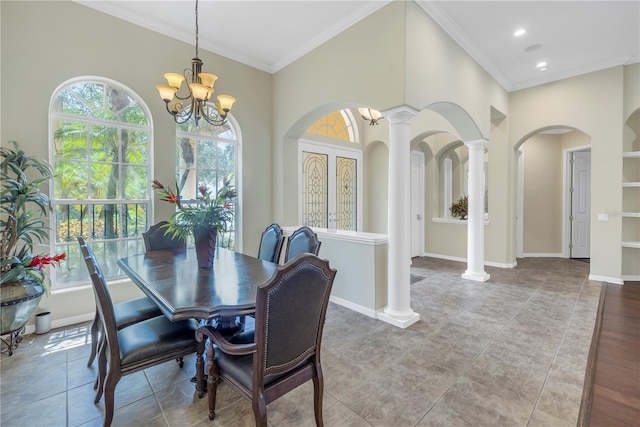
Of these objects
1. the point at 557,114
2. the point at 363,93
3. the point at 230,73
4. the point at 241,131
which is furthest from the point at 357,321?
the point at 557,114

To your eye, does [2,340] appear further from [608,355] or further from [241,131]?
[608,355]

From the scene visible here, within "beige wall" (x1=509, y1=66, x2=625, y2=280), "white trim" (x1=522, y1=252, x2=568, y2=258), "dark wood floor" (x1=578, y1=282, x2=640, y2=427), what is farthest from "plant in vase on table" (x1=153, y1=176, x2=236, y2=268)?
"white trim" (x1=522, y1=252, x2=568, y2=258)

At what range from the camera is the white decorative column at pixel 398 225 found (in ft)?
10.4

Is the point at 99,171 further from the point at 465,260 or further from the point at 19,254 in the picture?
the point at 465,260

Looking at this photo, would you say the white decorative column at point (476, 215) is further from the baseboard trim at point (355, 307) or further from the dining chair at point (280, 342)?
the dining chair at point (280, 342)

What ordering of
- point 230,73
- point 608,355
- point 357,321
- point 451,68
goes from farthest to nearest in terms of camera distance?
1. point 230,73
2. point 451,68
3. point 357,321
4. point 608,355

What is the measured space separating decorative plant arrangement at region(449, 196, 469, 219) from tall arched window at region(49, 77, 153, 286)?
6115 mm

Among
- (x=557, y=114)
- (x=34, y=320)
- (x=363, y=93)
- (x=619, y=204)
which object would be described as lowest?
(x=34, y=320)

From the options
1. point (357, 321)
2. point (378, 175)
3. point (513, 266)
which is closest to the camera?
point (357, 321)

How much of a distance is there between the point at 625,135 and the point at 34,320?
799 cm

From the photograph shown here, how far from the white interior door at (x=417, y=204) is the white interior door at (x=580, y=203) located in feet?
10.9

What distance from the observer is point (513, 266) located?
5730mm

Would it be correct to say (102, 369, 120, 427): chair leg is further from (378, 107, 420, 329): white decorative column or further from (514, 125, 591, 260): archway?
(514, 125, 591, 260): archway

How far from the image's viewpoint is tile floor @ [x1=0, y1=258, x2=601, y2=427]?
183 centimetres
